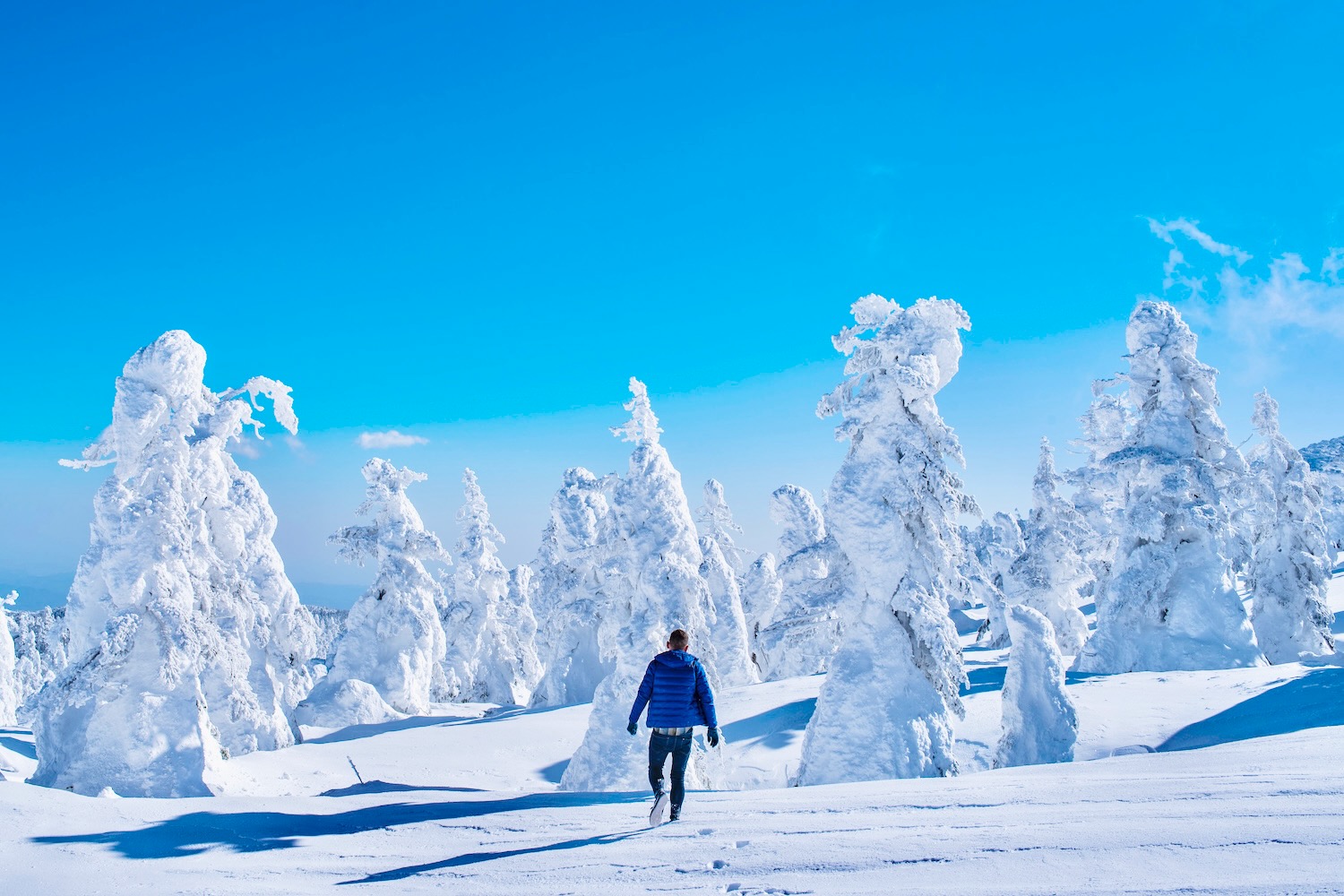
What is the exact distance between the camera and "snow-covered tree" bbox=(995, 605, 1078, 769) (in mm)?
14188

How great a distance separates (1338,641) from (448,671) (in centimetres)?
4047

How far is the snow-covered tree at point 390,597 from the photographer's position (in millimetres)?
30047

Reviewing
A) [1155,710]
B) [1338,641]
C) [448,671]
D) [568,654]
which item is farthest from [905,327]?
[448,671]

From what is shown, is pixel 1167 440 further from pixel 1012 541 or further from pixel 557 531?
pixel 1012 541

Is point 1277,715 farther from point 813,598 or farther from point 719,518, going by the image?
point 719,518

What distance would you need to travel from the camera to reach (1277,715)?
1416 centimetres

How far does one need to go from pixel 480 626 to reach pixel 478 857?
119ft

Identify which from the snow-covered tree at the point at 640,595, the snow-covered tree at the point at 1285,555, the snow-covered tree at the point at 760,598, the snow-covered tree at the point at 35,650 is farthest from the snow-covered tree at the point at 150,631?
the snow-covered tree at the point at 35,650

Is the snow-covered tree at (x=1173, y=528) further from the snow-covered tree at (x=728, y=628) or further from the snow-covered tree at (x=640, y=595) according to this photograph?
the snow-covered tree at (x=728, y=628)

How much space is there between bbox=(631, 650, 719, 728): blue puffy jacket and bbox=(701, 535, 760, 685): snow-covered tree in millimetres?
24939

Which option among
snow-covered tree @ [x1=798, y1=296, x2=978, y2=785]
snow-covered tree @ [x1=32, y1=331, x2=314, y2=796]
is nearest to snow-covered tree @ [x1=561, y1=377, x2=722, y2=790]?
snow-covered tree @ [x1=798, y1=296, x2=978, y2=785]

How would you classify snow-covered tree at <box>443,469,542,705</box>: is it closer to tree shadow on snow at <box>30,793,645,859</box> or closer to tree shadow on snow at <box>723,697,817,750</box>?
tree shadow on snow at <box>723,697,817,750</box>

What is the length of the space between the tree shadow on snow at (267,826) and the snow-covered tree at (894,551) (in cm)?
564

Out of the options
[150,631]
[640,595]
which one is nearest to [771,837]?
[640,595]
